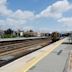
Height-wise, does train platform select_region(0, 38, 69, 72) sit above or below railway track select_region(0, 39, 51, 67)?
above

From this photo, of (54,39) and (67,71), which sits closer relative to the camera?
(67,71)

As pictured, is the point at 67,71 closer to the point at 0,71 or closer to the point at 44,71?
the point at 44,71

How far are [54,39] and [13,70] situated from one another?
201 feet

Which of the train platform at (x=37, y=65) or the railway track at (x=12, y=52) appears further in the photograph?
the railway track at (x=12, y=52)

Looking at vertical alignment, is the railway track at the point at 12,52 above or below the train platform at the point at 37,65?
below

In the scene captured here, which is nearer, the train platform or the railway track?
the train platform

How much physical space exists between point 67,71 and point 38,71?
135cm

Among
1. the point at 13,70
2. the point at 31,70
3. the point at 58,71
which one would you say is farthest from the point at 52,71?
the point at 13,70

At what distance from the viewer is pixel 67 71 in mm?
11672

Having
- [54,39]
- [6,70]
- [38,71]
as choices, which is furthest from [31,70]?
[54,39]

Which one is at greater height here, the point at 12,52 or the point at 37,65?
the point at 37,65

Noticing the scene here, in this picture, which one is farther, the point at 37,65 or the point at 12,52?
the point at 12,52

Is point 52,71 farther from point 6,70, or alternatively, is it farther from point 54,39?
point 54,39

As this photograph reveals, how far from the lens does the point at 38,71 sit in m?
11.7
